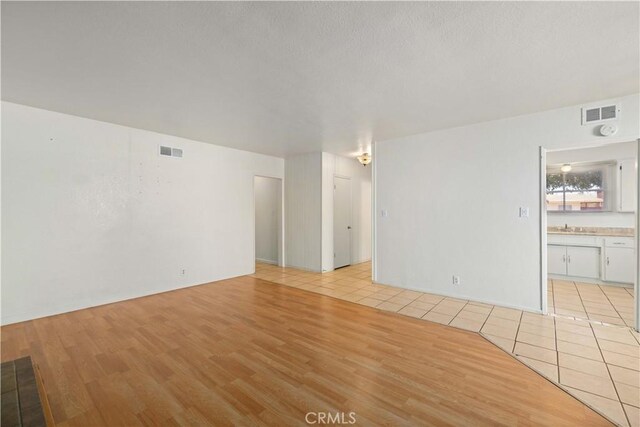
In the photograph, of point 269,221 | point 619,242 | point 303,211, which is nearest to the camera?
point 619,242

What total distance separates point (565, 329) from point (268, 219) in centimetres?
593

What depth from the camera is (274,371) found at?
2229 millimetres

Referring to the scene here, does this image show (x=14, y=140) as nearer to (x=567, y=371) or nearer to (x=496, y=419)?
(x=496, y=419)

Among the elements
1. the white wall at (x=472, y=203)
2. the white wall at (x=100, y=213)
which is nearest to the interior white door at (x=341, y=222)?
the white wall at (x=472, y=203)

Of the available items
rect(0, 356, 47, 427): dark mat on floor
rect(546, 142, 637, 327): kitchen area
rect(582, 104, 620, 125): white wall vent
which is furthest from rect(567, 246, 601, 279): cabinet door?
rect(0, 356, 47, 427): dark mat on floor

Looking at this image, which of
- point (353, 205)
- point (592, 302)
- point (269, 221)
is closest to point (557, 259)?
point (592, 302)

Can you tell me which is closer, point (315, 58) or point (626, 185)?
point (315, 58)

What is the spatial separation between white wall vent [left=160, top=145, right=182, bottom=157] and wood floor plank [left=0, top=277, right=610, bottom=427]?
2.56 metres

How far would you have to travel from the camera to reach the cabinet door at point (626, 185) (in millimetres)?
4609

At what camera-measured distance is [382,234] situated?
494cm

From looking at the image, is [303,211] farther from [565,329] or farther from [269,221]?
[565,329]

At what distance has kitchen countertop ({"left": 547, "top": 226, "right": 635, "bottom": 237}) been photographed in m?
4.57

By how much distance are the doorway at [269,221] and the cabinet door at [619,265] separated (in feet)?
20.2

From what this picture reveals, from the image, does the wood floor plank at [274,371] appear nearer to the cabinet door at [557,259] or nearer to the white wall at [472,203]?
the white wall at [472,203]
